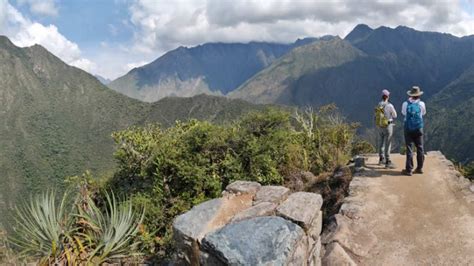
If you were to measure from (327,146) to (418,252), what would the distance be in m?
7.28

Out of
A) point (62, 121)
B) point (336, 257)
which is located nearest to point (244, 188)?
point (336, 257)

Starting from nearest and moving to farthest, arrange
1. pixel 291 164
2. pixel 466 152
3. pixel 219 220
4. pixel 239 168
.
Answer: pixel 219 220 → pixel 239 168 → pixel 291 164 → pixel 466 152

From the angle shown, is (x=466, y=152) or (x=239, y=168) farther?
(x=466, y=152)

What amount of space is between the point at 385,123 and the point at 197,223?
21.4 ft

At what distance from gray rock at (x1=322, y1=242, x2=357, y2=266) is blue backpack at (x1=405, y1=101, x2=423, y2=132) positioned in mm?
4350

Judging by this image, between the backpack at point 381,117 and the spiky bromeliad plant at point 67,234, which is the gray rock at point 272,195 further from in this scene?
the backpack at point 381,117

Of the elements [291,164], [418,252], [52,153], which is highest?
[291,164]

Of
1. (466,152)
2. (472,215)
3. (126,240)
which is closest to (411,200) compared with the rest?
(472,215)

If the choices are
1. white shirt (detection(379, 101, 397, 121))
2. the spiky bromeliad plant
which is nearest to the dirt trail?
white shirt (detection(379, 101, 397, 121))

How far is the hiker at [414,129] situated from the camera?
9852 mm

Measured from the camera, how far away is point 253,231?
5285mm

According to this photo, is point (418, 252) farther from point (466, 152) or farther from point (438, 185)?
point (466, 152)

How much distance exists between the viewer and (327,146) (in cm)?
1376

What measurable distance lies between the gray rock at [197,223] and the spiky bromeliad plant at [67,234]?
3.57ft
